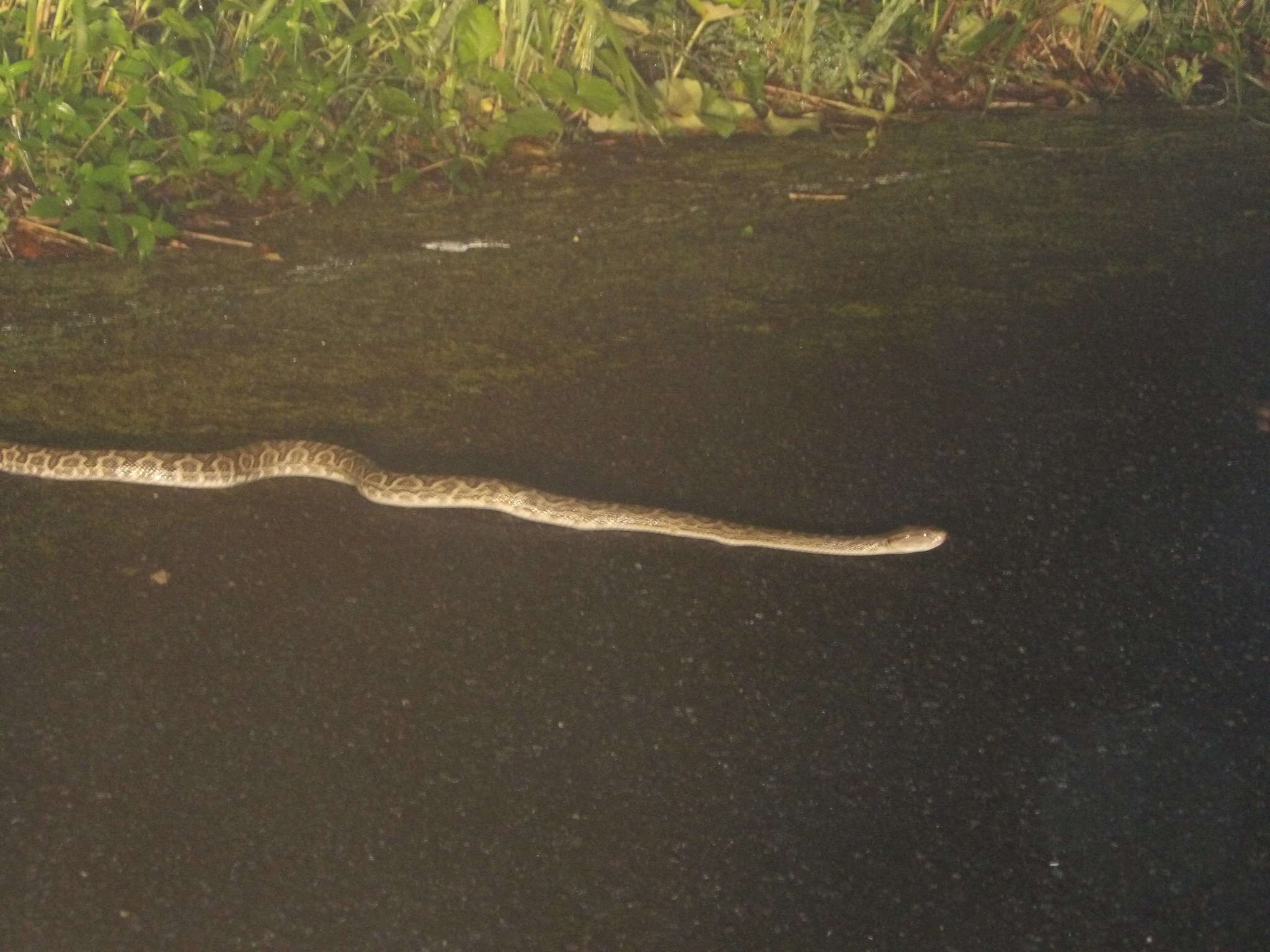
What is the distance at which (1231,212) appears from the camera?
27.2 ft

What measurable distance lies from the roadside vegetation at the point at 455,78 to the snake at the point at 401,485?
2.22 m

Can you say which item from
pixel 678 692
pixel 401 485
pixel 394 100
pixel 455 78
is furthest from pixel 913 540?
pixel 455 78

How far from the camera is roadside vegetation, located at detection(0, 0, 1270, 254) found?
7.80 m

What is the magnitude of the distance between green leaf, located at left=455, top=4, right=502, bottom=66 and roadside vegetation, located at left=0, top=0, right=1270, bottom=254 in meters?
0.02

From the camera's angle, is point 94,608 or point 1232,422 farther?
point 1232,422

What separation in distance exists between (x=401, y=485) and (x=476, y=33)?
162 inches

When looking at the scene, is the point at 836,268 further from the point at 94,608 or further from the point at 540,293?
the point at 94,608

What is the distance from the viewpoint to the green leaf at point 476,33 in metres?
8.54

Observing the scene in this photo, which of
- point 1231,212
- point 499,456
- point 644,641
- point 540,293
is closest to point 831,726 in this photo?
point 644,641

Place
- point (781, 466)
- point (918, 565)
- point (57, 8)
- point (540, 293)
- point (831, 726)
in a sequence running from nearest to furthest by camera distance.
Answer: point (831, 726), point (918, 565), point (781, 466), point (540, 293), point (57, 8)

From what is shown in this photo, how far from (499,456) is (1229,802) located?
9.64ft

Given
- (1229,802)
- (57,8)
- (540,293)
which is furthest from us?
(57,8)

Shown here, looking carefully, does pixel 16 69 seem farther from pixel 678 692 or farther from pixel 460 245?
pixel 678 692

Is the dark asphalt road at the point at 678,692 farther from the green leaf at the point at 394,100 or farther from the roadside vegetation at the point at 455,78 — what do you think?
the green leaf at the point at 394,100
